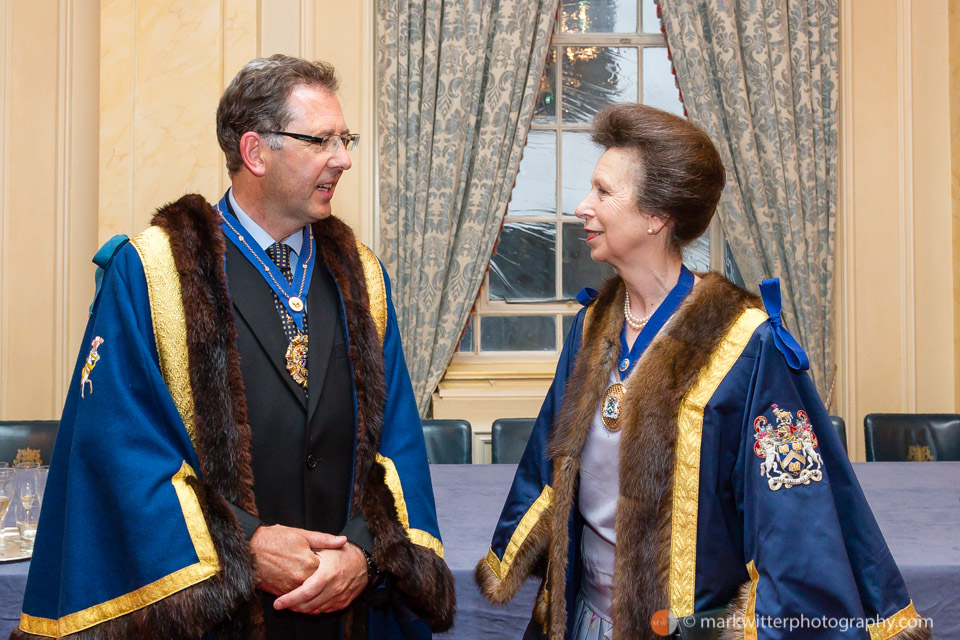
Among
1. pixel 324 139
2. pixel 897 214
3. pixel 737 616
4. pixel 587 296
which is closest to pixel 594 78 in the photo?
pixel 897 214

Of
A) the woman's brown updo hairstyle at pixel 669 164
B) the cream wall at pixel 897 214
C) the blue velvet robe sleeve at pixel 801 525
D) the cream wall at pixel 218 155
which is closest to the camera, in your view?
the blue velvet robe sleeve at pixel 801 525

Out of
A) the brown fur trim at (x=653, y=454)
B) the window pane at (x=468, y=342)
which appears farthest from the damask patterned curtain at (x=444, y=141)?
the brown fur trim at (x=653, y=454)

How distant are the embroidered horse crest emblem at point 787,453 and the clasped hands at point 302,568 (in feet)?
2.34

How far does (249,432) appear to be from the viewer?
1.52 meters

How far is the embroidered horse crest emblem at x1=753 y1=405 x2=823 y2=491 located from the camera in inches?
51.7

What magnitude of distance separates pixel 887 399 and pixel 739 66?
6.18 feet

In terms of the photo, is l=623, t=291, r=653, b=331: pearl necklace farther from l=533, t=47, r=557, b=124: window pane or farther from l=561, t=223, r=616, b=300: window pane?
l=533, t=47, r=557, b=124: window pane

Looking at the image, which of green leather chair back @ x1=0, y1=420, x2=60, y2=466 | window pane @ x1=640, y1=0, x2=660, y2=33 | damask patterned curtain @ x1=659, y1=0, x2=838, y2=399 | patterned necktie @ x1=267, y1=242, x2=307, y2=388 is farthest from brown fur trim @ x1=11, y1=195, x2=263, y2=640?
window pane @ x1=640, y1=0, x2=660, y2=33

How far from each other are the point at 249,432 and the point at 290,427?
0.09 meters

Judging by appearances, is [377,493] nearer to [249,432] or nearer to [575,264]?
[249,432]

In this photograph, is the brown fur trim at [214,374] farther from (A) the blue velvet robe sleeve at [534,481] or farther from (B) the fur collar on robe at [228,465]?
(A) the blue velvet robe sleeve at [534,481]

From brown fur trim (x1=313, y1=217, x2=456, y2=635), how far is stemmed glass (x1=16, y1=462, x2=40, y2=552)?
0.95 meters

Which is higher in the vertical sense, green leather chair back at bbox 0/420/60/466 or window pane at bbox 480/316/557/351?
window pane at bbox 480/316/557/351

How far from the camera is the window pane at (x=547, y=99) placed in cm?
477
